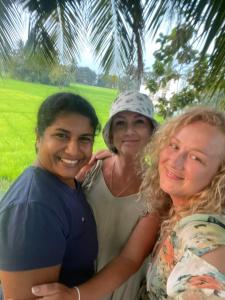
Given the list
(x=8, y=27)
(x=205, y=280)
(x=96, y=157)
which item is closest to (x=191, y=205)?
(x=205, y=280)

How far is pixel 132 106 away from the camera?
1.72 meters

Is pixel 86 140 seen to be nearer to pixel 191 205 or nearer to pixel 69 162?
pixel 69 162

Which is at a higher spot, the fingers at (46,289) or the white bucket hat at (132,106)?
the white bucket hat at (132,106)

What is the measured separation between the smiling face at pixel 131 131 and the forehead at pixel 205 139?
495mm

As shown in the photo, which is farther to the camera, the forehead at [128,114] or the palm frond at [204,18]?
the palm frond at [204,18]

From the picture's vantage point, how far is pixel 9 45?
2318 millimetres

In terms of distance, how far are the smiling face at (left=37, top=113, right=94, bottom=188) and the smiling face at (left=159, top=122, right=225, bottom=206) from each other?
1.04ft

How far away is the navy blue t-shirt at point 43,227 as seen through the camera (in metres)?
1.05

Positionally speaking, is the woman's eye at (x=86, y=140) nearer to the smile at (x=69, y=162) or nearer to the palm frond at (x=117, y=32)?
the smile at (x=69, y=162)

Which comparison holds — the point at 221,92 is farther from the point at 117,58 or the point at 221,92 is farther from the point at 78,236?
the point at 78,236

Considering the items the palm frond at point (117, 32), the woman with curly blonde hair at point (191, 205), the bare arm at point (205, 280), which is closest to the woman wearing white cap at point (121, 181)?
the woman with curly blonde hair at point (191, 205)

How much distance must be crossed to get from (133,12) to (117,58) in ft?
1.13

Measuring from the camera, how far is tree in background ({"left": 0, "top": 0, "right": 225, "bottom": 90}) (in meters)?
2.16

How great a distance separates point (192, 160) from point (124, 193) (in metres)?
0.55
